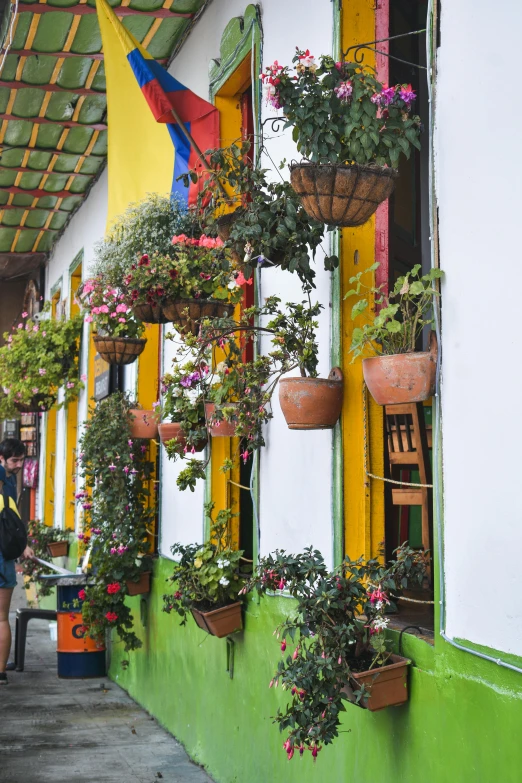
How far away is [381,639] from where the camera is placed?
3.29 metres

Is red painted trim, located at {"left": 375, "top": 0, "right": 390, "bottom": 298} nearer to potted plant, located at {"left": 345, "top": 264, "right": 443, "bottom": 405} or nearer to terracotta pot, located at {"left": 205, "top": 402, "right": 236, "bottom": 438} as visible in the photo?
potted plant, located at {"left": 345, "top": 264, "right": 443, "bottom": 405}

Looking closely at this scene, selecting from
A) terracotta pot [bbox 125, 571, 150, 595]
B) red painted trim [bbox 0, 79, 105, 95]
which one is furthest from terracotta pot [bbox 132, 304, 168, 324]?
red painted trim [bbox 0, 79, 105, 95]

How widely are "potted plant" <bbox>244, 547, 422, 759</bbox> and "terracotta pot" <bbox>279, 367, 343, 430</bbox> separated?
647 millimetres

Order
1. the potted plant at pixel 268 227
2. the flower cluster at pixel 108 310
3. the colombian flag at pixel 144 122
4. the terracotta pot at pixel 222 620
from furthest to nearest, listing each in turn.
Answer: the flower cluster at pixel 108 310 → the colombian flag at pixel 144 122 → the terracotta pot at pixel 222 620 → the potted plant at pixel 268 227

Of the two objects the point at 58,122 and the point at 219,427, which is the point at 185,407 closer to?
the point at 219,427

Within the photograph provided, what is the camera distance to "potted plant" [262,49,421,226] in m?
3.38

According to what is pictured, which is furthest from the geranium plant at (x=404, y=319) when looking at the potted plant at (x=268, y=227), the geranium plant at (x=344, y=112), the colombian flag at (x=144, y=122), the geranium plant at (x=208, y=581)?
the colombian flag at (x=144, y=122)

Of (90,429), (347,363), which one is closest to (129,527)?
(90,429)

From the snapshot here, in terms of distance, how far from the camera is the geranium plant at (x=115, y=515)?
23.5 feet

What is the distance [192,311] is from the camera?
5109 mm

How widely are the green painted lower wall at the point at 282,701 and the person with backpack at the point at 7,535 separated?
1.03m

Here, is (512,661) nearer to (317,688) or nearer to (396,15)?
(317,688)

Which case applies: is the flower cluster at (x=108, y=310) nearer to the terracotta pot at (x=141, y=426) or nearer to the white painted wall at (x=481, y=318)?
the terracotta pot at (x=141, y=426)

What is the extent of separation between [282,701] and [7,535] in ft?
11.6
